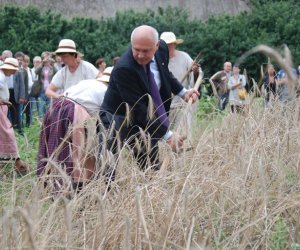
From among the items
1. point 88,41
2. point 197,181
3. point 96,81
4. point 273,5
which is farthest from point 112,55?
point 197,181

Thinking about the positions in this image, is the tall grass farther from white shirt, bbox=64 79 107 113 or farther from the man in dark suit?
white shirt, bbox=64 79 107 113

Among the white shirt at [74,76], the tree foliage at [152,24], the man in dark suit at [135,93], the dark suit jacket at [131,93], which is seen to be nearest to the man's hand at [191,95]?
the man in dark suit at [135,93]

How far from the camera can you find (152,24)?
23.4m

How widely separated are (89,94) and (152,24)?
1746 centimetres

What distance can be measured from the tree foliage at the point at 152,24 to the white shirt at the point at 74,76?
14.0 meters

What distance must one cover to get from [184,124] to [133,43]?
62cm

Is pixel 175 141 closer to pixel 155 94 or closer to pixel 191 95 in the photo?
pixel 155 94

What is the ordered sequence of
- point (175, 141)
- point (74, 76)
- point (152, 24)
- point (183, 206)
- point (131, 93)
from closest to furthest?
1. point (183, 206)
2. point (175, 141)
3. point (131, 93)
4. point (74, 76)
5. point (152, 24)

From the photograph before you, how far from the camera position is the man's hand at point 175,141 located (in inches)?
212

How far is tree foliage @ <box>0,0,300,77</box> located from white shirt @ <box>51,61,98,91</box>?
552 inches

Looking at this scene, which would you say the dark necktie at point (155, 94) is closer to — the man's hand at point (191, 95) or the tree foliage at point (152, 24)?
the man's hand at point (191, 95)

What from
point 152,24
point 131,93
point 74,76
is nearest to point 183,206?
point 131,93

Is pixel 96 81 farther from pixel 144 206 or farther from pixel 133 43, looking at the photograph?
pixel 144 206

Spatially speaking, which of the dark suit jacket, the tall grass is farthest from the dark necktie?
the tall grass
